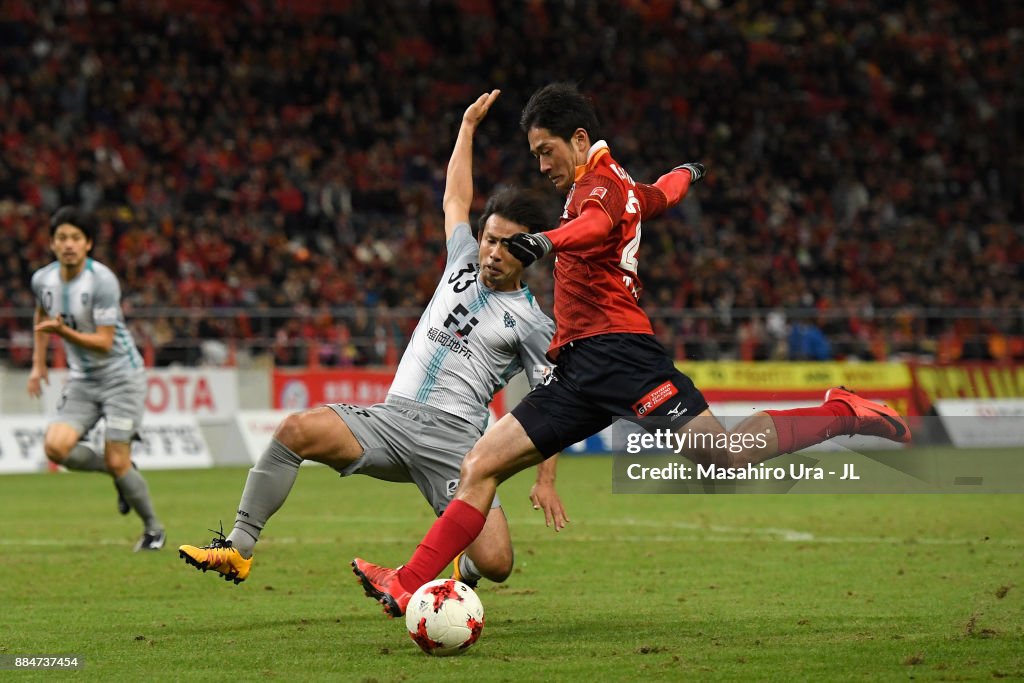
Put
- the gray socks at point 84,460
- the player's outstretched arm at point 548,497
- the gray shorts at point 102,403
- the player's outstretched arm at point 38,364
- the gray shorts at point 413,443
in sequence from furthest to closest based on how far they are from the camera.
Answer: the gray socks at point 84,460 < the player's outstretched arm at point 38,364 < the gray shorts at point 102,403 < the gray shorts at point 413,443 < the player's outstretched arm at point 548,497

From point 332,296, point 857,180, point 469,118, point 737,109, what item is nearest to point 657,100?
point 737,109

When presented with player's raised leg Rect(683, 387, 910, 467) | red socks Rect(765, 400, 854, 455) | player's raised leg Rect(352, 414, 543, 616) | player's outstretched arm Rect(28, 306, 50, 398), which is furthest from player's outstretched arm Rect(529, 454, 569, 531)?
player's outstretched arm Rect(28, 306, 50, 398)

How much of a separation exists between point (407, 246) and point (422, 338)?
18954 millimetres

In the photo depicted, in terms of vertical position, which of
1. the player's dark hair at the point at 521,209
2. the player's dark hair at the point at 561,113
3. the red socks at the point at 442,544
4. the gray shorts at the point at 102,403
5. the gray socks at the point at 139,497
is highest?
the player's dark hair at the point at 561,113

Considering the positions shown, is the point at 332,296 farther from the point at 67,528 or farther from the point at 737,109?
the point at 737,109

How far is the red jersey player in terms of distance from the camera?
20.3 ft

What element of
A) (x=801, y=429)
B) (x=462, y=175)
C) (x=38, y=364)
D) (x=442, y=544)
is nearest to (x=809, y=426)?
(x=801, y=429)

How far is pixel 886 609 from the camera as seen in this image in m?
7.25

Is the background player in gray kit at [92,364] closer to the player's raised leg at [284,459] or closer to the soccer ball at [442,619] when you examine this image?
the player's raised leg at [284,459]

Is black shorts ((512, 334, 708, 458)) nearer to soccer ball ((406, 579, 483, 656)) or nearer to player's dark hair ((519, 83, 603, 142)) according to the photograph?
soccer ball ((406, 579, 483, 656))

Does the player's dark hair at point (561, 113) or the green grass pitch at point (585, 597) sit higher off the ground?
the player's dark hair at point (561, 113)

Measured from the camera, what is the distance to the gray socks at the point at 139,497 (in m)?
10.5

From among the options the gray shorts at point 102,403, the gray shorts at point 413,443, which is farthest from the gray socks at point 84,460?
the gray shorts at point 413,443

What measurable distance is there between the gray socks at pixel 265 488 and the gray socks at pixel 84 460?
4892 mm
